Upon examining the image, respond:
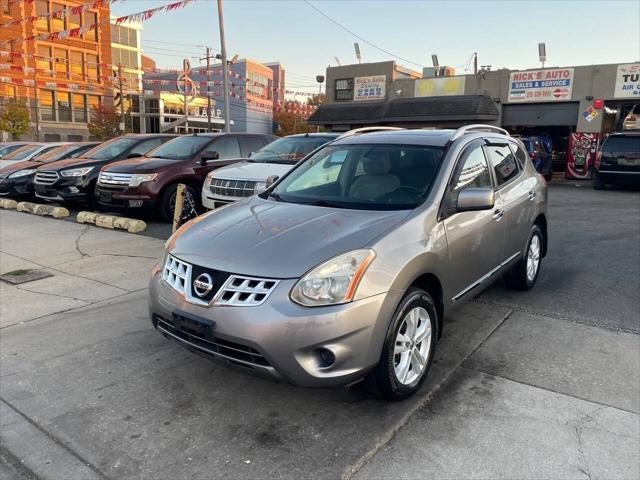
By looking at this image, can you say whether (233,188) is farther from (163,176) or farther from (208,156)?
(163,176)

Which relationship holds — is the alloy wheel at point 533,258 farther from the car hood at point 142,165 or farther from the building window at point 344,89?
the building window at point 344,89

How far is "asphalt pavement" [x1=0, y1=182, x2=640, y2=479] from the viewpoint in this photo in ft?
8.93

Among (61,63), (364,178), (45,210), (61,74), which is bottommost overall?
(45,210)

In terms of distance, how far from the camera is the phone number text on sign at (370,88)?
28.5 metres

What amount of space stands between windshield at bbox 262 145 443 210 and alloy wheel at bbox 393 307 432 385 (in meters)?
0.77

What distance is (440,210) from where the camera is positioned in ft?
11.9

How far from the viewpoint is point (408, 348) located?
326 centimetres

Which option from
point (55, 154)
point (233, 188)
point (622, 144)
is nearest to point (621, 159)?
point (622, 144)

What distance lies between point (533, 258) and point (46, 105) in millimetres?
59578

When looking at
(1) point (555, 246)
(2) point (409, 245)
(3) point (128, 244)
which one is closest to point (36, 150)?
(3) point (128, 244)

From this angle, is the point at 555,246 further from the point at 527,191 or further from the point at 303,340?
the point at 303,340

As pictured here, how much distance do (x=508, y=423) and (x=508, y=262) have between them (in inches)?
82.2

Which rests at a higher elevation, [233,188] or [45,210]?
[233,188]

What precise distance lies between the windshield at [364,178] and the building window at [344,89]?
26.0 meters
